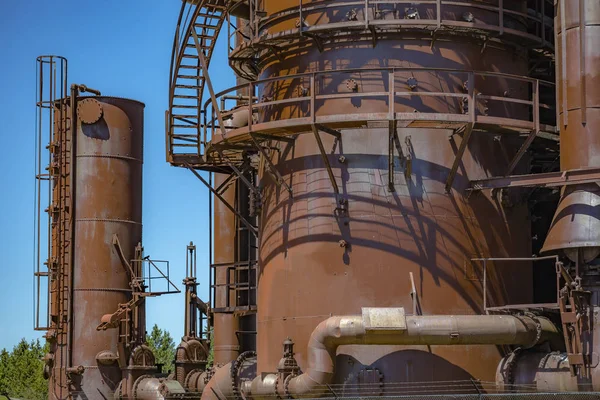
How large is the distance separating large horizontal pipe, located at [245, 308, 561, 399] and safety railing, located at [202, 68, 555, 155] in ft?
15.0

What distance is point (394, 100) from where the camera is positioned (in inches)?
1213

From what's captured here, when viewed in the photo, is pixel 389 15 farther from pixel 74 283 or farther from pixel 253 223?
pixel 74 283

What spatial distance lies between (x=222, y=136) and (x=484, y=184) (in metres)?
6.74

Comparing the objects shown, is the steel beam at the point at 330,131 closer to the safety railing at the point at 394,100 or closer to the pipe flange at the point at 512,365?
the safety railing at the point at 394,100

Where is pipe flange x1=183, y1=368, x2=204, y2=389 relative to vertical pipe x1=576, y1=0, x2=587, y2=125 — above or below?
below

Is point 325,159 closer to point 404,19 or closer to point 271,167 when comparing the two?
point 271,167

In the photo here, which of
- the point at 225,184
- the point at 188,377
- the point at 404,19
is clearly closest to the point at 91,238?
the point at 225,184

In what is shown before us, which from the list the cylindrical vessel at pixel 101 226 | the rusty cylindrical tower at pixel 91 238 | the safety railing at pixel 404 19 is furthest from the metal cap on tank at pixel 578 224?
the cylindrical vessel at pixel 101 226

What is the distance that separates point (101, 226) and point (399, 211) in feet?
54.9

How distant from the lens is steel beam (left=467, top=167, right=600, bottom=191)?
94.2ft

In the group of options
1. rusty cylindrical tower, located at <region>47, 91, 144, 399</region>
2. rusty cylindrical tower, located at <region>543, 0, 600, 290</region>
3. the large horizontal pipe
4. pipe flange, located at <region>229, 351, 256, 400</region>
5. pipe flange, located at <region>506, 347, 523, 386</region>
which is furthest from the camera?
rusty cylindrical tower, located at <region>47, 91, 144, 399</region>

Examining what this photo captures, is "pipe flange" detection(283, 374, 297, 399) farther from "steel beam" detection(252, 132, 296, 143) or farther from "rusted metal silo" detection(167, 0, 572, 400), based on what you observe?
"steel beam" detection(252, 132, 296, 143)

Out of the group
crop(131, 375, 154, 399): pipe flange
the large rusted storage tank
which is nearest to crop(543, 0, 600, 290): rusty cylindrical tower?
the large rusted storage tank

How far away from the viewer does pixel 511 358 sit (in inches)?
1158
